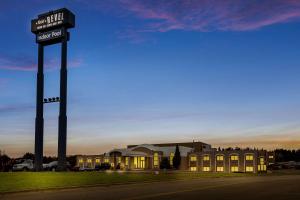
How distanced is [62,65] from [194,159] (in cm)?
6573

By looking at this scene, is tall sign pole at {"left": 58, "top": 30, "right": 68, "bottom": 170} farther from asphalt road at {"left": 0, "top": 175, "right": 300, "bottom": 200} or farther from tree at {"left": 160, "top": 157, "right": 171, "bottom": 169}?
tree at {"left": 160, "top": 157, "right": 171, "bottom": 169}

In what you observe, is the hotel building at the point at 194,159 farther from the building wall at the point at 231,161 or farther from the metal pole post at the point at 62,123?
the metal pole post at the point at 62,123

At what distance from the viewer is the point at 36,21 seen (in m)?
53.2

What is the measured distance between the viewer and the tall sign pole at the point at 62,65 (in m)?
49.2

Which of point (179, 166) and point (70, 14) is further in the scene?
point (179, 166)

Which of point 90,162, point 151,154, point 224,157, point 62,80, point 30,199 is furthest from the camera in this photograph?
point 90,162

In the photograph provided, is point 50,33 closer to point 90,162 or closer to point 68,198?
point 68,198

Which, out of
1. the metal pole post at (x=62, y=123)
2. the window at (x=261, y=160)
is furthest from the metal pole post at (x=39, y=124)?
the window at (x=261, y=160)

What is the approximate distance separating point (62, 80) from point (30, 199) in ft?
93.4

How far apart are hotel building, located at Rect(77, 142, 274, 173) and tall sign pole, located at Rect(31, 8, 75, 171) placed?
49.2 m

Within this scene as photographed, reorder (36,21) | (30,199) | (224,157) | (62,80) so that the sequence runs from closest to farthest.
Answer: (30,199)
(62,80)
(36,21)
(224,157)

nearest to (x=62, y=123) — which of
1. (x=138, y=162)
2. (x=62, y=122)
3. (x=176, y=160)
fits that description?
(x=62, y=122)

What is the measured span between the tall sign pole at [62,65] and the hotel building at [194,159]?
1936 inches

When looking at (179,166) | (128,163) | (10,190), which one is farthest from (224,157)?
(10,190)
